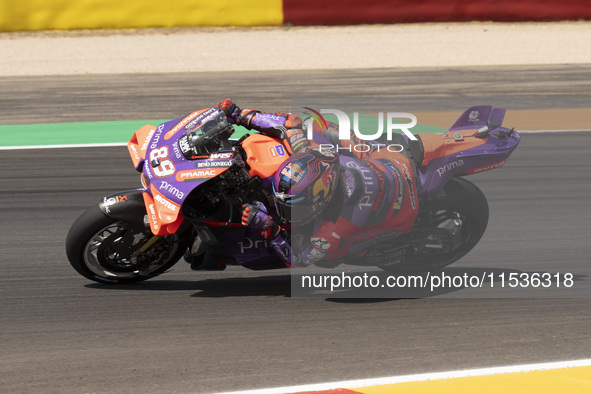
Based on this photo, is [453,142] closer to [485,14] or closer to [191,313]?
[191,313]

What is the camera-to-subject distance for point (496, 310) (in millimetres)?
5785

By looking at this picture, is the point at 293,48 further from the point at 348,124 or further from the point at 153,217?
the point at 153,217

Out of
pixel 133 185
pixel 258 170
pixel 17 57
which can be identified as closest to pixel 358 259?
pixel 258 170

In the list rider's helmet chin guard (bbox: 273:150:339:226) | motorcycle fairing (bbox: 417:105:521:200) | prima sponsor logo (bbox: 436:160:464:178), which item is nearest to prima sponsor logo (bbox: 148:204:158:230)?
rider's helmet chin guard (bbox: 273:150:339:226)

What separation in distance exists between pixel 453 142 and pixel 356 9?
45.2 ft

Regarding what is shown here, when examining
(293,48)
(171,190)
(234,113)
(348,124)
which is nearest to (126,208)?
(171,190)

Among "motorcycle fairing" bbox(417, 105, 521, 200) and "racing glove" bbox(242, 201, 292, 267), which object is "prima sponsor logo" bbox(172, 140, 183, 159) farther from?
"motorcycle fairing" bbox(417, 105, 521, 200)

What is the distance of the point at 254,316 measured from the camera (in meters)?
5.67

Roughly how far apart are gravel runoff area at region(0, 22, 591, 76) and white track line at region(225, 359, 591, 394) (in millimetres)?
11405

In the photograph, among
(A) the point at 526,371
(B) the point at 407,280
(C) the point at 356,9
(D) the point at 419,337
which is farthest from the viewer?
(C) the point at 356,9

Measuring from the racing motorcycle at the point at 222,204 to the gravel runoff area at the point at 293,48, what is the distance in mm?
10040

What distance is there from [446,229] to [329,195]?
1.06 metres

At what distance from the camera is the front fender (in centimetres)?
566

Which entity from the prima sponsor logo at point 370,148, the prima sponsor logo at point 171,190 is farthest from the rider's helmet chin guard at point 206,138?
the prima sponsor logo at point 370,148
